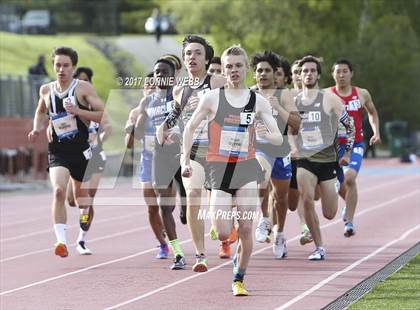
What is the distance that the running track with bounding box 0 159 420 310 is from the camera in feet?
34.1

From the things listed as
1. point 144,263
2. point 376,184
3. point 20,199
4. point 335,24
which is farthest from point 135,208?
point 335,24

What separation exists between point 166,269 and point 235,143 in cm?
251

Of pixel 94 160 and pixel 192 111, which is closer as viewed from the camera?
pixel 192 111

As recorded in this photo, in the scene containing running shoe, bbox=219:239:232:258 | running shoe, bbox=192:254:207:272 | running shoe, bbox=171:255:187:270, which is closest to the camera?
running shoe, bbox=192:254:207:272

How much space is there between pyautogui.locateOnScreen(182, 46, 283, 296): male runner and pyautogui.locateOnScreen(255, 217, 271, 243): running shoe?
9.13ft

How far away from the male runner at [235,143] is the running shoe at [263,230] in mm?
2782

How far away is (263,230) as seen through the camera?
13.6m

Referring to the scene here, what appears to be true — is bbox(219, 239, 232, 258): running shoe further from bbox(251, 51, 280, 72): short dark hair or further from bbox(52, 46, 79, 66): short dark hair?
bbox(52, 46, 79, 66): short dark hair

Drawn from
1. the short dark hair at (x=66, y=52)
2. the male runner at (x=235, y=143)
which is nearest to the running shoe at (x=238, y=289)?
the male runner at (x=235, y=143)

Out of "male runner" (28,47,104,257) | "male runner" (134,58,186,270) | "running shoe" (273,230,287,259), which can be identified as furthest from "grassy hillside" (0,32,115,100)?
"running shoe" (273,230,287,259)

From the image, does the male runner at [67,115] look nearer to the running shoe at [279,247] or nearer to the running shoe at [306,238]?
the running shoe at [279,247]

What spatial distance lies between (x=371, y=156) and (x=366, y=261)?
116 ft

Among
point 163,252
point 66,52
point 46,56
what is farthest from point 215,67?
point 46,56

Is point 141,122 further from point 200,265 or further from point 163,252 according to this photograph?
point 200,265
